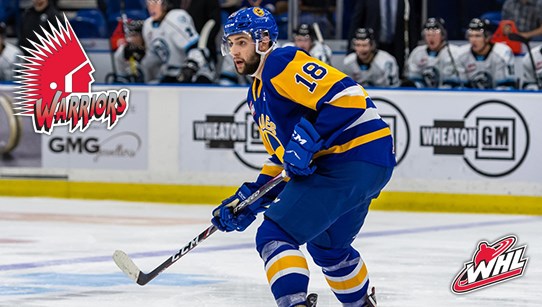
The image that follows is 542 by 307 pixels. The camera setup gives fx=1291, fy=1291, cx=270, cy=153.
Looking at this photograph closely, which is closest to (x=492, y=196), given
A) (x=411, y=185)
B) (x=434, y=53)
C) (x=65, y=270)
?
(x=411, y=185)

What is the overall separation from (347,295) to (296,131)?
70 centimetres

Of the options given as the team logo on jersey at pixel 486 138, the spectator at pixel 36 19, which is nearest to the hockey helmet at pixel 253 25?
the team logo on jersey at pixel 486 138

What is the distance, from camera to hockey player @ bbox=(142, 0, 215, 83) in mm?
9266

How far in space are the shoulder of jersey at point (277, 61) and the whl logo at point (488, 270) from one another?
5.22 feet

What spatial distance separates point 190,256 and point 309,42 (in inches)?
126

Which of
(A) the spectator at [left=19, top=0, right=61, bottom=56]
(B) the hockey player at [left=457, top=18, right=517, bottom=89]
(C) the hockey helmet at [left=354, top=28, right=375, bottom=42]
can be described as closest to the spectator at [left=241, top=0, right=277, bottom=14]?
(C) the hockey helmet at [left=354, top=28, right=375, bottom=42]

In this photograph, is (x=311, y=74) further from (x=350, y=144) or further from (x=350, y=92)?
(x=350, y=144)

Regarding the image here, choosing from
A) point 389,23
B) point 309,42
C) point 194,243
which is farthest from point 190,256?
point 389,23

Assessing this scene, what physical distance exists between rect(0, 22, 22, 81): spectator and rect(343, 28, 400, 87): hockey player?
261 centimetres

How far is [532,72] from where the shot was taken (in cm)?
880

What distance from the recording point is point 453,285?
5.29 metres

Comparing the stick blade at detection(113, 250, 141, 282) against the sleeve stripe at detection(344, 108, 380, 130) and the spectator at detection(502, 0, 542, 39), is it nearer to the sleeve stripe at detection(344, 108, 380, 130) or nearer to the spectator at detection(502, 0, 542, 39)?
the sleeve stripe at detection(344, 108, 380, 130)

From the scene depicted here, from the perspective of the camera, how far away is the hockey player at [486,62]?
28.8 ft

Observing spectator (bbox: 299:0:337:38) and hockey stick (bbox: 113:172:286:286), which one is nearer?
hockey stick (bbox: 113:172:286:286)
